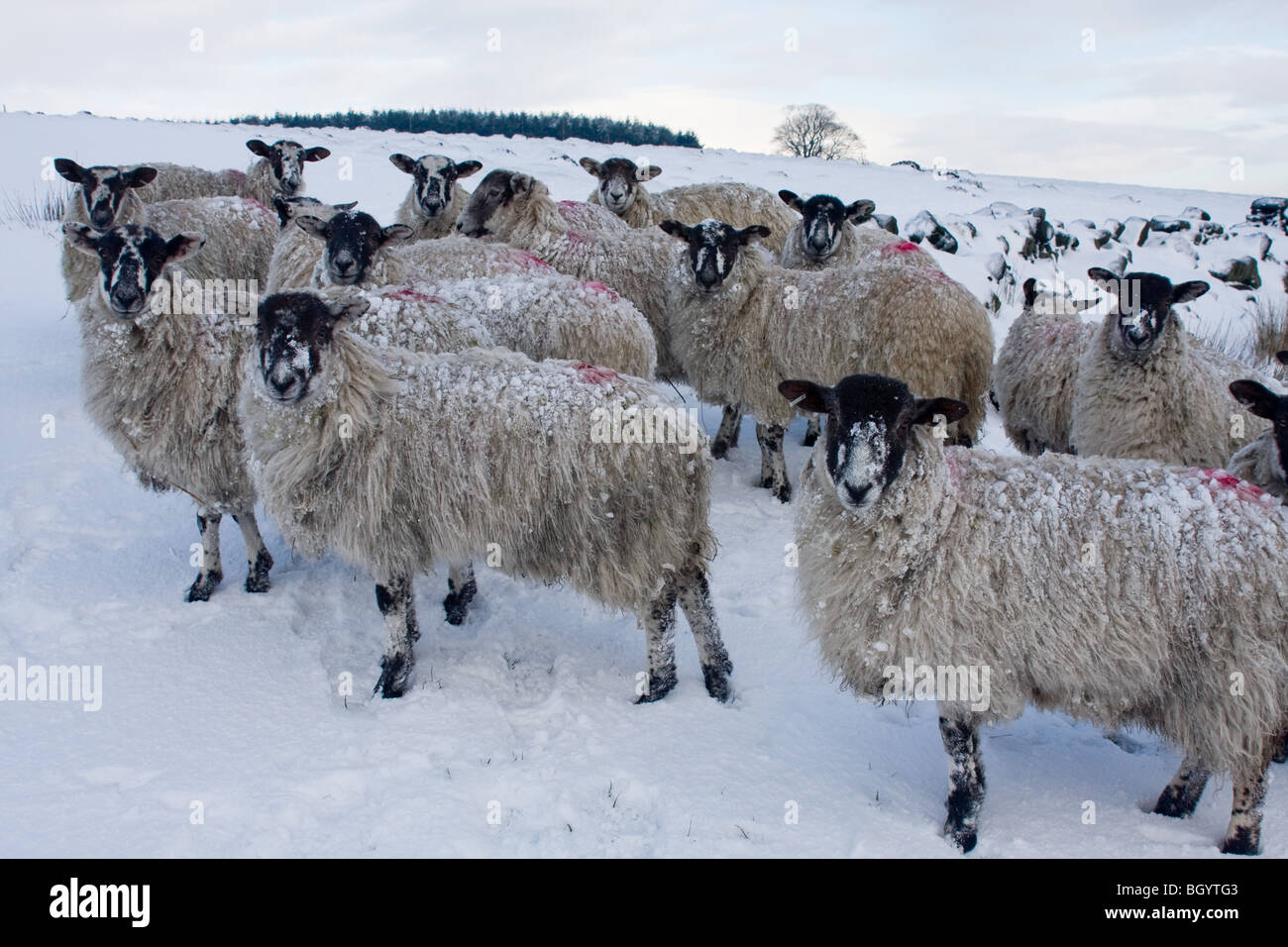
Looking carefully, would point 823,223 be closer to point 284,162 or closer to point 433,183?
point 433,183

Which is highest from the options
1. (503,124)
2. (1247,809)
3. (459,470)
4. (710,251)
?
(503,124)

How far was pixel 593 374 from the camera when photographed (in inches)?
174

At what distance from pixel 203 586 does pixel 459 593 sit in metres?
1.48

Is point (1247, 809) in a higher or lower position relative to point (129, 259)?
lower

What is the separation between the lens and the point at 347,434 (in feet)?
14.0

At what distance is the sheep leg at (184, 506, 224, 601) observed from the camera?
529 centimetres

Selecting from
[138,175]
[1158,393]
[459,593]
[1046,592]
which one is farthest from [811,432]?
[138,175]

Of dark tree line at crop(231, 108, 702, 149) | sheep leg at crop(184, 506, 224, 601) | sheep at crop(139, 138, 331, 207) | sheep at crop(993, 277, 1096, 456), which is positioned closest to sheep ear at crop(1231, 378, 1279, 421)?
sheep at crop(993, 277, 1096, 456)

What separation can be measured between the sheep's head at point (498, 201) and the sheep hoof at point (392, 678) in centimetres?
460

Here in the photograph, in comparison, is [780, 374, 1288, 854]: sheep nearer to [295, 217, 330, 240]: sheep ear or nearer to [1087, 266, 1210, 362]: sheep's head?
[1087, 266, 1210, 362]: sheep's head

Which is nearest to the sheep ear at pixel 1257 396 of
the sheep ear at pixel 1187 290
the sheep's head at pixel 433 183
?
the sheep ear at pixel 1187 290

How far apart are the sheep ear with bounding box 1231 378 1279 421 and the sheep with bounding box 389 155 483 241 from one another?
6.35 metres

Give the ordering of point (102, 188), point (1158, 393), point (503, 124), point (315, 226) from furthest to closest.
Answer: point (503, 124) → point (102, 188) → point (315, 226) → point (1158, 393)

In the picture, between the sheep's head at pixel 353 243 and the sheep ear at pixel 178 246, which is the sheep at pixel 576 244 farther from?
the sheep ear at pixel 178 246
